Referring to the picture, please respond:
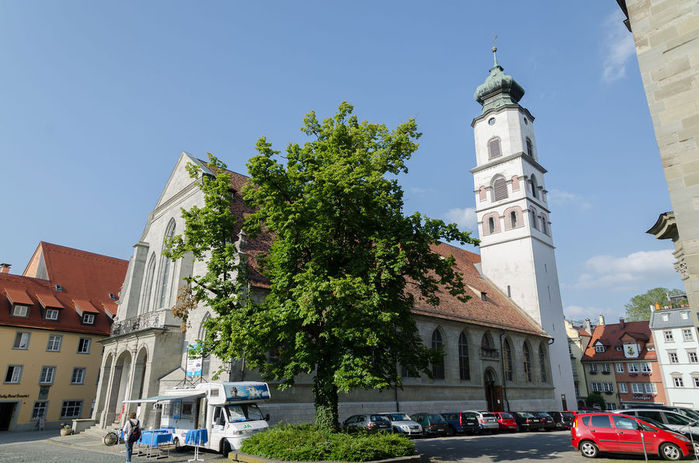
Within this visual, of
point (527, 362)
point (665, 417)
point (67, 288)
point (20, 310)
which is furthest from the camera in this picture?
point (67, 288)

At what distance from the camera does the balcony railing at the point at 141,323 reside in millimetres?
25414

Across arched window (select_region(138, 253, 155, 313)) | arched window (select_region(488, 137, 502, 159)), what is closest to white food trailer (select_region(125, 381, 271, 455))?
arched window (select_region(138, 253, 155, 313))

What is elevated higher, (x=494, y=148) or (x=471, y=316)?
(x=494, y=148)

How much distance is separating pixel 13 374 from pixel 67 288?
9196 millimetres

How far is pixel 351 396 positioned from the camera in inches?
985

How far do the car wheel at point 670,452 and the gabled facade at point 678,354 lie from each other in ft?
137

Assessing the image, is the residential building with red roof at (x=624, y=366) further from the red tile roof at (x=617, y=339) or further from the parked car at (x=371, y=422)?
the parked car at (x=371, y=422)

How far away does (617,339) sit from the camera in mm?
57594

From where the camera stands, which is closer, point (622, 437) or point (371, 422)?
point (622, 437)

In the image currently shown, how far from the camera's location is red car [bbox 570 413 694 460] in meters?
14.4

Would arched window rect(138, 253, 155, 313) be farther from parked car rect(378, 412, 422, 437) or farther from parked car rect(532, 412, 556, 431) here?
parked car rect(532, 412, 556, 431)

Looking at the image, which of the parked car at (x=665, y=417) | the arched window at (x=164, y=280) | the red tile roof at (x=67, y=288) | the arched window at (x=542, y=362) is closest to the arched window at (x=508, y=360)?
the arched window at (x=542, y=362)

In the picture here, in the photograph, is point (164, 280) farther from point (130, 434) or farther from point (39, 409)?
point (39, 409)

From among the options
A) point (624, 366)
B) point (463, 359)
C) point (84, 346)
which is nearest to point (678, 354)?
point (624, 366)
